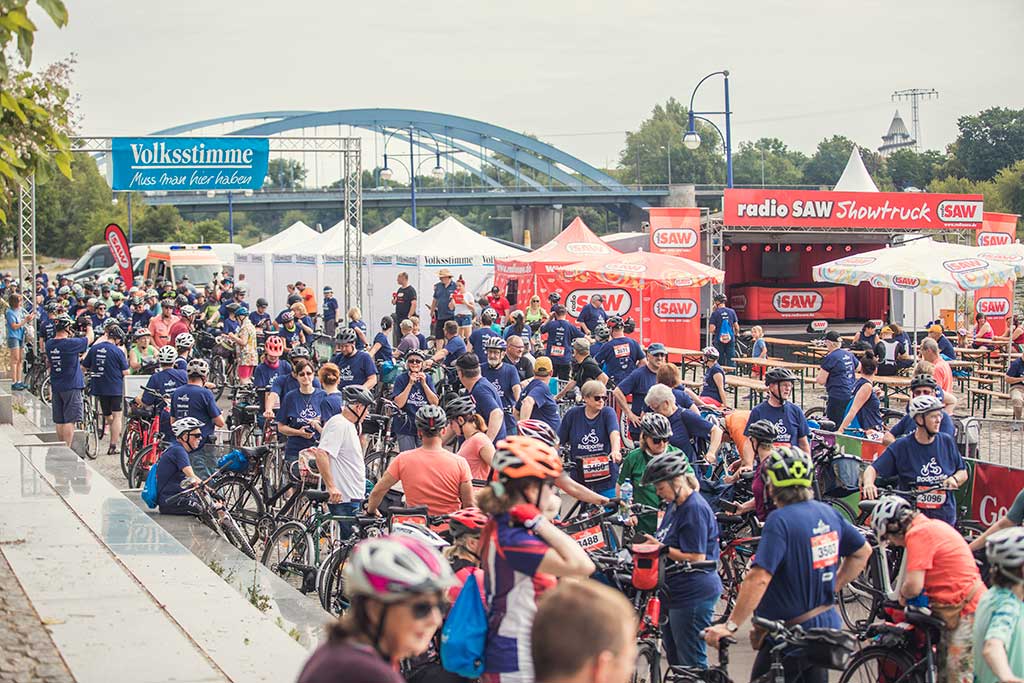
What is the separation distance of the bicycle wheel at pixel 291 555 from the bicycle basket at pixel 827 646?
4632 mm

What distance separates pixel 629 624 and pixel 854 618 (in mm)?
6775

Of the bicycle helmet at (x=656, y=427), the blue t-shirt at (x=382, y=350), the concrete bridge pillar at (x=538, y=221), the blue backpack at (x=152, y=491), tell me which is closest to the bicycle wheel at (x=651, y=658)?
the bicycle helmet at (x=656, y=427)

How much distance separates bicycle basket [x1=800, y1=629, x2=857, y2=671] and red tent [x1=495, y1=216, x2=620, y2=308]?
23.7 meters

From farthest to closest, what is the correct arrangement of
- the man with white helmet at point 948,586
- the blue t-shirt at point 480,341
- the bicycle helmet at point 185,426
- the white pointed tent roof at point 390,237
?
the white pointed tent roof at point 390,237 < the blue t-shirt at point 480,341 < the bicycle helmet at point 185,426 < the man with white helmet at point 948,586

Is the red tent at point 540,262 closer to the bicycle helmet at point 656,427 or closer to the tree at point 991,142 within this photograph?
the bicycle helmet at point 656,427

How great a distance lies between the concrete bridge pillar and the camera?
128 meters

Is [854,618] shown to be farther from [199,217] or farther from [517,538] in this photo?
[199,217]

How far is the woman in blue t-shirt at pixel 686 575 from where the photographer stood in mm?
6879

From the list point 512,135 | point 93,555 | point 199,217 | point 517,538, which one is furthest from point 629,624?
point 199,217

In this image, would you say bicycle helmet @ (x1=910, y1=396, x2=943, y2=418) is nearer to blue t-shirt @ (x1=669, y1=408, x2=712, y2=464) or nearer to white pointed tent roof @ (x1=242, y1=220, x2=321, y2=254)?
blue t-shirt @ (x1=669, y1=408, x2=712, y2=464)

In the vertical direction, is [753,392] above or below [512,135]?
below

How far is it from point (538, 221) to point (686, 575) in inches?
4808

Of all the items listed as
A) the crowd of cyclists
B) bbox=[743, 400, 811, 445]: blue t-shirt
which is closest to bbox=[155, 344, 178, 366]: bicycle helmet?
the crowd of cyclists

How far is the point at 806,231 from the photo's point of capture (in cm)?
3325
